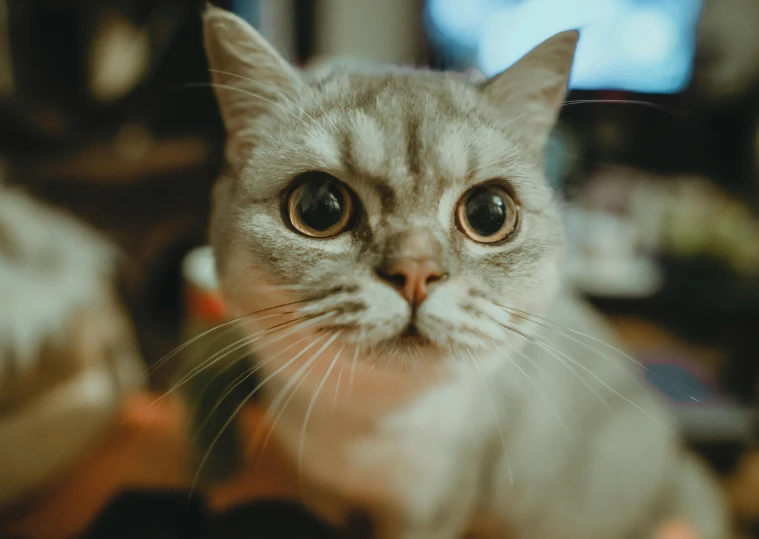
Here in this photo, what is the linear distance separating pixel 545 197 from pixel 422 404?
0.31 meters

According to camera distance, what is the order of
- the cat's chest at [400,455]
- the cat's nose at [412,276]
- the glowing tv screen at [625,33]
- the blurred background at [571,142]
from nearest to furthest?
the cat's nose at [412,276]
the cat's chest at [400,455]
the blurred background at [571,142]
the glowing tv screen at [625,33]

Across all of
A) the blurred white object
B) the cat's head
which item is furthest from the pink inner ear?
the blurred white object

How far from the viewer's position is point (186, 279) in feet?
2.95

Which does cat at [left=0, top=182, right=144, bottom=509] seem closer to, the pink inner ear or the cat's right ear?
the cat's right ear

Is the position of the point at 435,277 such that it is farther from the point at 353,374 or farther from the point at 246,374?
the point at 246,374

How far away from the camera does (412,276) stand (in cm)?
50

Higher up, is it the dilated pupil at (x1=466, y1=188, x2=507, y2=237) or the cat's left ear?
the cat's left ear

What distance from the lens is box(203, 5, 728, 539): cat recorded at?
53 cm

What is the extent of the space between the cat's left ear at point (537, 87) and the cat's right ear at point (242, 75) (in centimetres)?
25

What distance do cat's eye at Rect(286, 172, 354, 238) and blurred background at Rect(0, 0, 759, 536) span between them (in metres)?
0.50

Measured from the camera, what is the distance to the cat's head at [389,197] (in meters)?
0.52

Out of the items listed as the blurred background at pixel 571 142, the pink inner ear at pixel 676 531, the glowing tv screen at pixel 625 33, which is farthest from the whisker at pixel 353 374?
the glowing tv screen at pixel 625 33

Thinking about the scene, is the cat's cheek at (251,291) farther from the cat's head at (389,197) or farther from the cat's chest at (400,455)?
the cat's chest at (400,455)

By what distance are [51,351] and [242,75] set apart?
600mm
